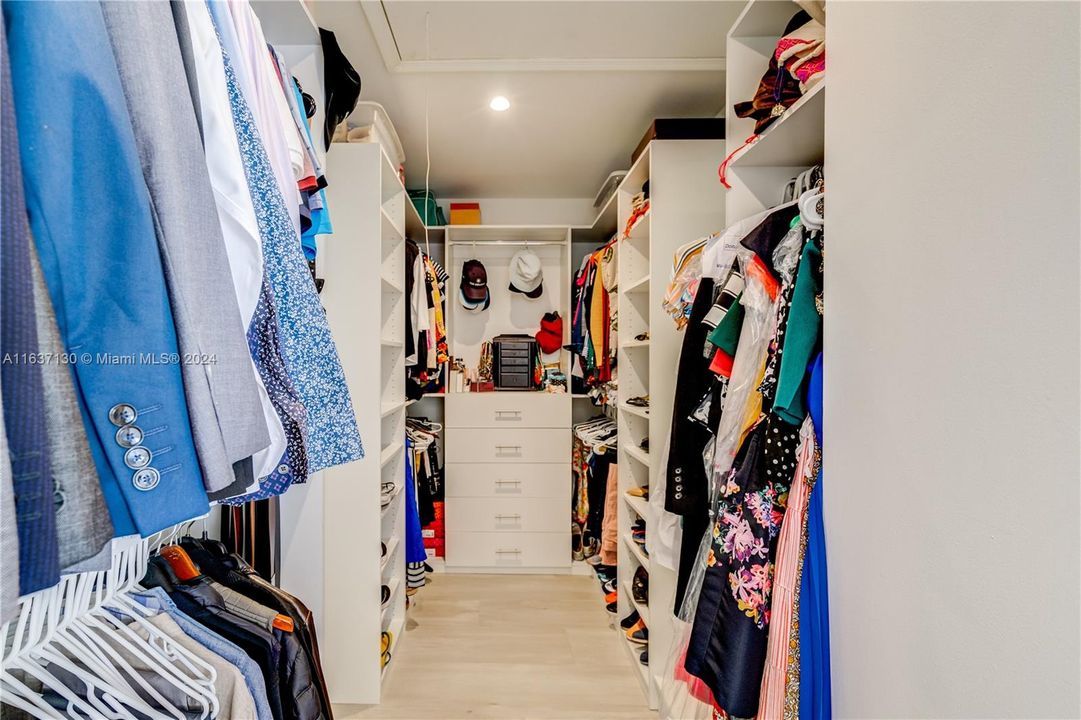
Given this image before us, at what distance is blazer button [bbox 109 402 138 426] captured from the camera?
0.42 metres

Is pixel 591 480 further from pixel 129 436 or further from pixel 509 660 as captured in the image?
pixel 129 436

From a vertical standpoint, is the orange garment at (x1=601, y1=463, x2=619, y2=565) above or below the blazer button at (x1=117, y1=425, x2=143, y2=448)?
below

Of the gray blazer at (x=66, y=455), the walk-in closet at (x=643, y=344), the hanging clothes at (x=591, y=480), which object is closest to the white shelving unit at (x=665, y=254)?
the walk-in closet at (x=643, y=344)

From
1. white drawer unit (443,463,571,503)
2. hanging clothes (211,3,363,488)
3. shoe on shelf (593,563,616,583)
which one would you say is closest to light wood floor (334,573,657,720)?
shoe on shelf (593,563,616,583)

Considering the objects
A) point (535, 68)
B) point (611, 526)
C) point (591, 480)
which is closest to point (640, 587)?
point (611, 526)

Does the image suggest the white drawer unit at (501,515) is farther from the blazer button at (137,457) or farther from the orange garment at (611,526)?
the blazer button at (137,457)

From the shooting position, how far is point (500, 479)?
3096mm

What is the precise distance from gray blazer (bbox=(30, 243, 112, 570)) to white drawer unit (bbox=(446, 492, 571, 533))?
279cm

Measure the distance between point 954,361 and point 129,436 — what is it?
841 millimetres

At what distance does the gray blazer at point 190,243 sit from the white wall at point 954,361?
0.77 m

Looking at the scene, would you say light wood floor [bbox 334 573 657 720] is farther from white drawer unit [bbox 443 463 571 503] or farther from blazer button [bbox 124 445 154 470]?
blazer button [bbox 124 445 154 470]

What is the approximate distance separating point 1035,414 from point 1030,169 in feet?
0.79

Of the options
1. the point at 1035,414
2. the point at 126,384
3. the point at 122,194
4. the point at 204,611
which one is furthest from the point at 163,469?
the point at 1035,414

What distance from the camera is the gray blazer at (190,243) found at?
48cm
